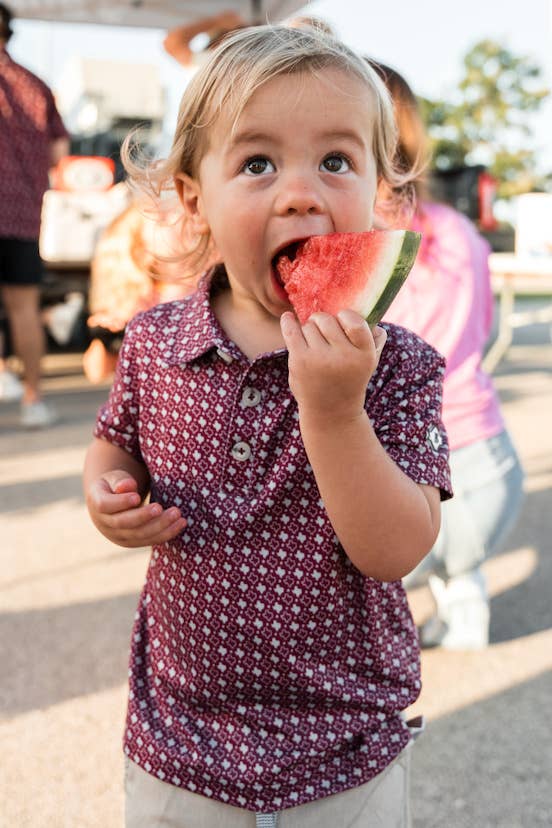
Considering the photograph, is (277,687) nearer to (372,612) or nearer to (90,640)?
(372,612)

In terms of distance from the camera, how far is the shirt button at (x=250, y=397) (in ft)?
4.07

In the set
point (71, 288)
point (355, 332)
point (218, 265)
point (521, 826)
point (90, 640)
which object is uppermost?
point (355, 332)

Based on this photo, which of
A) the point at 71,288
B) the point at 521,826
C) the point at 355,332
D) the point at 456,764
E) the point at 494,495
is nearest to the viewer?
the point at 355,332

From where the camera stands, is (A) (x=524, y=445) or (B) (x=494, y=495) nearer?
(B) (x=494, y=495)

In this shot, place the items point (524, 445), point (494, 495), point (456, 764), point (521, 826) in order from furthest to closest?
point (524, 445), point (494, 495), point (456, 764), point (521, 826)

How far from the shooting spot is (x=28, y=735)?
2033 millimetres

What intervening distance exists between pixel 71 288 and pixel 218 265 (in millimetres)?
5506

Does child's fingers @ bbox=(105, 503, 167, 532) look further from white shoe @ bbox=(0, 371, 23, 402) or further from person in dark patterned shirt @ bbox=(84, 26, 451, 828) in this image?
white shoe @ bbox=(0, 371, 23, 402)

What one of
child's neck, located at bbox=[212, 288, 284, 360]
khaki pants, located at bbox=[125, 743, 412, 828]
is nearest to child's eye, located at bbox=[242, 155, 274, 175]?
child's neck, located at bbox=[212, 288, 284, 360]

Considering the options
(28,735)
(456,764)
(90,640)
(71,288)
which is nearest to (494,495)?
(456,764)

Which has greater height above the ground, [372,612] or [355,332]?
[355,332]

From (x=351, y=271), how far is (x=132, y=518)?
44 cm

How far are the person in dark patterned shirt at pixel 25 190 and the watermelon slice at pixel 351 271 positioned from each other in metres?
3.91

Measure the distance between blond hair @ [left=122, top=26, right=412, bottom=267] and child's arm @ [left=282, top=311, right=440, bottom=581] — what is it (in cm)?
36
